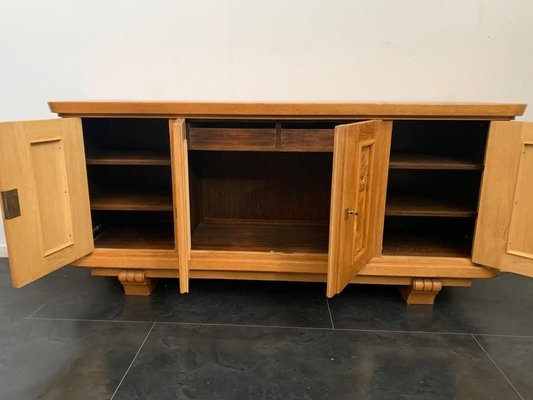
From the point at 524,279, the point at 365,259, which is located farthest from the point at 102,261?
the point at 524,279

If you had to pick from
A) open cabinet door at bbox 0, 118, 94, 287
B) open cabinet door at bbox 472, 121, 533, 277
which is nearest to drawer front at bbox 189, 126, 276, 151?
open cabinet door at bbox 0, 118, 94, 287

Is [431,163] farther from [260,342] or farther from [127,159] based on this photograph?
[127,159]

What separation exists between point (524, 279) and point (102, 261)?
5.78 ft

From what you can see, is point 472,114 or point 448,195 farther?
point 448,195

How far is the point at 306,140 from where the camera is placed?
4.31ft

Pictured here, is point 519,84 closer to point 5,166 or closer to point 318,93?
Answer: point 318,93

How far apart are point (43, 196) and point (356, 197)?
3.12 ft

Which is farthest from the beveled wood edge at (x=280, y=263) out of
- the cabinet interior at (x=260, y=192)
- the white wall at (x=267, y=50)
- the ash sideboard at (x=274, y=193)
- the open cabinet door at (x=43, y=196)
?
the white wall at (x=267, y=50)

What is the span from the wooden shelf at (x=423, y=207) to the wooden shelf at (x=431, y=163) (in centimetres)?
16

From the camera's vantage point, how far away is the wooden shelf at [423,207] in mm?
1384

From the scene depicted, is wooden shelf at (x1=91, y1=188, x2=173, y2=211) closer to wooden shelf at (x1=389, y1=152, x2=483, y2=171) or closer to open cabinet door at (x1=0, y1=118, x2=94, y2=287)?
open cabinet door at (x1=0, y1=118, x2=94, y2=287)

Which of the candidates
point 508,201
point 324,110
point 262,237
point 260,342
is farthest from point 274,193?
point 508,201

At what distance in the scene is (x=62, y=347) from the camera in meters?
1.22

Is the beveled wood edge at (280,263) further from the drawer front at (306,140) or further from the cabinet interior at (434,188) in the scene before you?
the drawer front at (306,140)
